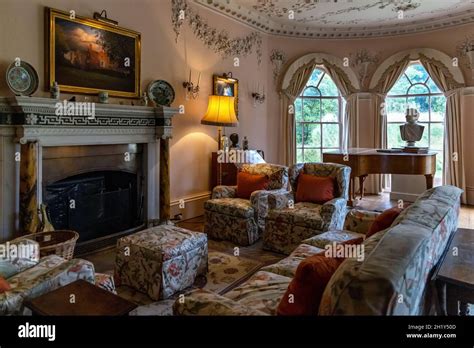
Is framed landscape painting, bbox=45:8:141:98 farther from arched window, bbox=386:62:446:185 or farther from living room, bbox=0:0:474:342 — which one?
arched window, bbox=386:62:446:185

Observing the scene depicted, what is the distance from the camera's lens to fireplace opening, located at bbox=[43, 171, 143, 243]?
338cm

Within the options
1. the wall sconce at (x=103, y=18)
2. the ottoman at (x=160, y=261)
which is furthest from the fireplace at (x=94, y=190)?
the wall sconce at (x=103, y=18)

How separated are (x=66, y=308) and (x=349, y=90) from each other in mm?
6119

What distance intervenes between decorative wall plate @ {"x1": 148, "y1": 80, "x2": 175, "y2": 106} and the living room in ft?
0.09

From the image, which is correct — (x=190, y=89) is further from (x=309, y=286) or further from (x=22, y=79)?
(x=309, y=286)

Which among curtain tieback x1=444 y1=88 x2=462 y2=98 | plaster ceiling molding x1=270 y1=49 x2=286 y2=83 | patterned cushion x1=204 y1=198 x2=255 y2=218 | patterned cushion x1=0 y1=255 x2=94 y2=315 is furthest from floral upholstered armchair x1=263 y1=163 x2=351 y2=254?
curtain tieback x1=444 y1=88 x2=462 y2=98

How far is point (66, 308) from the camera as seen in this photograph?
137cm

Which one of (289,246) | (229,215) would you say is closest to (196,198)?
(229,215)

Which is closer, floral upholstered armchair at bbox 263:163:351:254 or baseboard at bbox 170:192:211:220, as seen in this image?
floral upholstered armchair at bbox 263:163:351:254

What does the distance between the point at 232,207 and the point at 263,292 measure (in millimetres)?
1995

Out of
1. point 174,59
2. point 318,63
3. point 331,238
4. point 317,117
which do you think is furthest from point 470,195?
point 174,59

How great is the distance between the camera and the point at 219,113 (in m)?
4.61

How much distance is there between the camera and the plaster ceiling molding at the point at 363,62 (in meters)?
6.42

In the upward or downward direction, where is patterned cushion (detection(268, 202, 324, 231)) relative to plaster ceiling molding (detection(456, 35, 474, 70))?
downward
